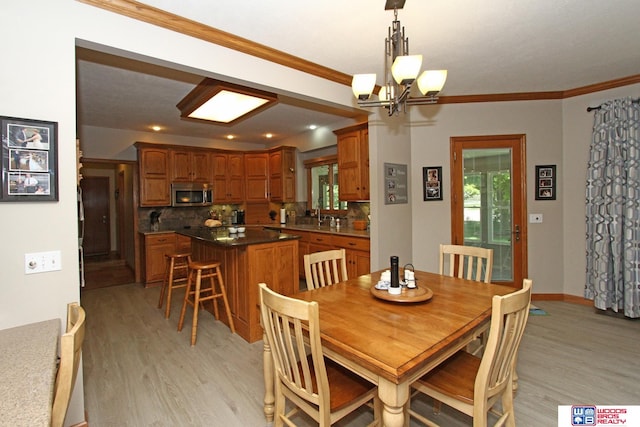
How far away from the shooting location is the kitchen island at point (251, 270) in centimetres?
312

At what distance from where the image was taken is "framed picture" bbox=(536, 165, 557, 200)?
4.02 m

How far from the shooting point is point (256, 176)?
6.37 metres

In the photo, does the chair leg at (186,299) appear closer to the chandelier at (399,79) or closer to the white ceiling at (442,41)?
the white ceiling at (442,41)

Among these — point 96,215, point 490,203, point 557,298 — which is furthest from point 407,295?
point 96,215

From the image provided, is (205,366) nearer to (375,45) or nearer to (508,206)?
(375,45)

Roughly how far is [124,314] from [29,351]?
9.52ft

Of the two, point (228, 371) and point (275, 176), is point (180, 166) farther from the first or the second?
point (228, 371)

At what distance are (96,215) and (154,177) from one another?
3835 mm

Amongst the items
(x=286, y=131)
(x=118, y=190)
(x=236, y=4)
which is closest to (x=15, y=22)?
(x=236, y=4)

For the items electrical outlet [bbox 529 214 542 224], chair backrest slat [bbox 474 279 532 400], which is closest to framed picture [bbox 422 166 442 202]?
electrical outlet [bbox 529 214 542 224]

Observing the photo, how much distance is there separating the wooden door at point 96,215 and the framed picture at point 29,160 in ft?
23.8

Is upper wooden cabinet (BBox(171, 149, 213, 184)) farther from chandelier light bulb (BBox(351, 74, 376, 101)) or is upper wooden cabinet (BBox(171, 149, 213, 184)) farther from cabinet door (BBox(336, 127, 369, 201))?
chandelier light bulb (BBox(351, 74, 376, 101))

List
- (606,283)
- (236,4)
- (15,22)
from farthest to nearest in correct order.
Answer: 1. (606,283)
2. (236,4)
3. (15,22)

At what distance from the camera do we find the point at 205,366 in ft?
8.61
